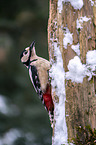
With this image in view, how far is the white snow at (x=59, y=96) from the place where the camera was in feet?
4.87

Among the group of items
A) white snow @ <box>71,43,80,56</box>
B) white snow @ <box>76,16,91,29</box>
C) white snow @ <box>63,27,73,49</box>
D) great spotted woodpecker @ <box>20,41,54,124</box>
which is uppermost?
white snow @ <box>76,16,91,29</box>

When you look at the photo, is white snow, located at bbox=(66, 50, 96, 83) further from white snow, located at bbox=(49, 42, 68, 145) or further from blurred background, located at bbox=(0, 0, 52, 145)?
blurred background, located at bbox=(0, 0, 52, 145)

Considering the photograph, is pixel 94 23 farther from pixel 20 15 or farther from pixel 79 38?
pixel 20 15

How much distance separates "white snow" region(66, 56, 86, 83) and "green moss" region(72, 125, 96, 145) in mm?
272

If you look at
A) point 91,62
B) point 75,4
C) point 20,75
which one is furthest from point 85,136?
point 20,75

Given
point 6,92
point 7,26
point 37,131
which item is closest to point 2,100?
point 6,92

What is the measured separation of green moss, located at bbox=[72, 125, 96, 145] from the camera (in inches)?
53.6

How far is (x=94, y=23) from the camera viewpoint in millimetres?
1442

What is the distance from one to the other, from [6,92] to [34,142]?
1.03 meters

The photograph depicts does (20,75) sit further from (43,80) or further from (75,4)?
(75,4)

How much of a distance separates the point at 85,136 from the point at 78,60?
429 millimetres

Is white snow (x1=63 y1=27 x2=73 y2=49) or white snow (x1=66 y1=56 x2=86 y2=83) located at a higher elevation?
white snow (x1=63 y1=27 x2=73 y2=49)

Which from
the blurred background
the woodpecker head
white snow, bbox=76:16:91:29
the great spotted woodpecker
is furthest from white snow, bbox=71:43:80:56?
the blurred background

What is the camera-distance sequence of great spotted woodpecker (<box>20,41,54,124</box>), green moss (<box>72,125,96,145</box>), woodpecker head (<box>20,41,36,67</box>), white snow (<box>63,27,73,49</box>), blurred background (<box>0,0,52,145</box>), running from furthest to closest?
blurred background (<box>0,0,52,145</box>)
woodpecker head (<box>20,41,36,67</box>)
great spotted woodpecker (<box>20,41,54,124</box>)
white snow (<box>63,27,73,49</box>)
green moss (<box>72,125,96,145</box>)
